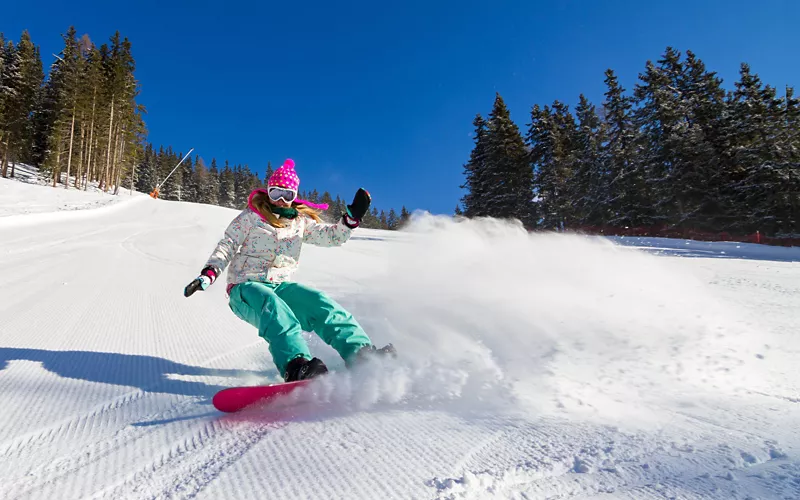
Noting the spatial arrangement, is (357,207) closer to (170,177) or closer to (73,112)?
(73,112)

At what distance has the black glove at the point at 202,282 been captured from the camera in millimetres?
2365

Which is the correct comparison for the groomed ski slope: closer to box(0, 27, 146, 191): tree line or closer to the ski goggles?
the ski goggles

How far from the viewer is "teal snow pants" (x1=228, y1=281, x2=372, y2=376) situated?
7.45 ft

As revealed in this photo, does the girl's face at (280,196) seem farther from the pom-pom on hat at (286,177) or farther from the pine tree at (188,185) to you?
the pine tree at (188,185)

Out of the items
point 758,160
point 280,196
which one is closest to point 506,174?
point 758,160

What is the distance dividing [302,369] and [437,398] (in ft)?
2.37

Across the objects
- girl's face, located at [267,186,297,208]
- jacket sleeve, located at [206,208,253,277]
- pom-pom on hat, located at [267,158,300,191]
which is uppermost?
pom-pom on hat, located at [267,158,300,191]

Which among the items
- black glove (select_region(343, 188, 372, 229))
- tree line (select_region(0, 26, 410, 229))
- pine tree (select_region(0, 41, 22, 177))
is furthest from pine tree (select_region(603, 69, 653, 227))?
pine tree (select_region(0, 41, 22, 177))

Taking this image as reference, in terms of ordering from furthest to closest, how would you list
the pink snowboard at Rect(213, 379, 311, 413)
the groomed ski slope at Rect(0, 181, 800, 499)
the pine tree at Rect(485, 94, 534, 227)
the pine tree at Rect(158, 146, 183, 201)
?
the pine tree at Rect(158, 146, 183, 201)
the pine tree at Rect(485, 94, 534, 227)
the pink snowboard at Rect(213, 379, 311, 413)
the groomed ski slope at Rect(0, 181, 800, 499)

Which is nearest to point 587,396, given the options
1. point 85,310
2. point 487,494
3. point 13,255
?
point 487,494

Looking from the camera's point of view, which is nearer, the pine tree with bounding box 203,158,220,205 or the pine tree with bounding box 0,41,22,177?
the pine tree with bounding box 0,41,22,177

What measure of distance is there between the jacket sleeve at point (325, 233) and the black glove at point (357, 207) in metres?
0.06

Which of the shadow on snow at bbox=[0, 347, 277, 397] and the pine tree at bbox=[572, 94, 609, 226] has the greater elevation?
the pine tree at bbox=[572, 94, 609, 226]

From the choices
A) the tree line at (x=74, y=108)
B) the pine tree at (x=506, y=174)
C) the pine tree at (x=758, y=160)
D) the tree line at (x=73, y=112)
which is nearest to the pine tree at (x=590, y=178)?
the pine tree at (x=506, y=174)
